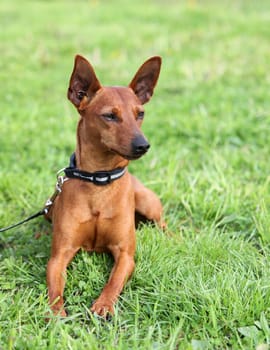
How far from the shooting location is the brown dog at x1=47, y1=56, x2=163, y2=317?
2.82 metres

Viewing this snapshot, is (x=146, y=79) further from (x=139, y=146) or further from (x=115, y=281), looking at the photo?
(x=115, y=281)

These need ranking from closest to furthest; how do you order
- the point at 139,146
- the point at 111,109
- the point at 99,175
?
the point at 139,146
the point at 111,109
the point at 99,175

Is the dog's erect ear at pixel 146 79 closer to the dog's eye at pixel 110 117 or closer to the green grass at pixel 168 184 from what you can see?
the dog's eye at pixel 110 117

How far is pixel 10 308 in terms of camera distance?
2744mm

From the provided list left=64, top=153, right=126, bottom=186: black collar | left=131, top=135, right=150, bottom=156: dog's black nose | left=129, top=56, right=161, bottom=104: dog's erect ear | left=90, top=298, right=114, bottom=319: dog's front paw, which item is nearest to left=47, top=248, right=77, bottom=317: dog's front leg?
left=90, top=298, right=114, bottom=319: dog's front paw

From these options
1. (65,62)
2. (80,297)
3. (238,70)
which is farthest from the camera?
(65,62)

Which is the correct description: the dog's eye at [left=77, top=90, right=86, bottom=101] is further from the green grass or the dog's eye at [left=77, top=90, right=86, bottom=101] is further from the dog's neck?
the green grass

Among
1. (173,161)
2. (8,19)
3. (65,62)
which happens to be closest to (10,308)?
(173,161)

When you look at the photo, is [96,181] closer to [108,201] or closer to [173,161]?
[108,201]

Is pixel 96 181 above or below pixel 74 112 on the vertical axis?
above

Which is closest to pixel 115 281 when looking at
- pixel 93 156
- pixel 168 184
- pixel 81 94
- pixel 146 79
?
pixel 93 156

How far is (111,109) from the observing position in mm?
2793

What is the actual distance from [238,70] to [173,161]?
299 centimetres

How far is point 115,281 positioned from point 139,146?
72 centimetres
